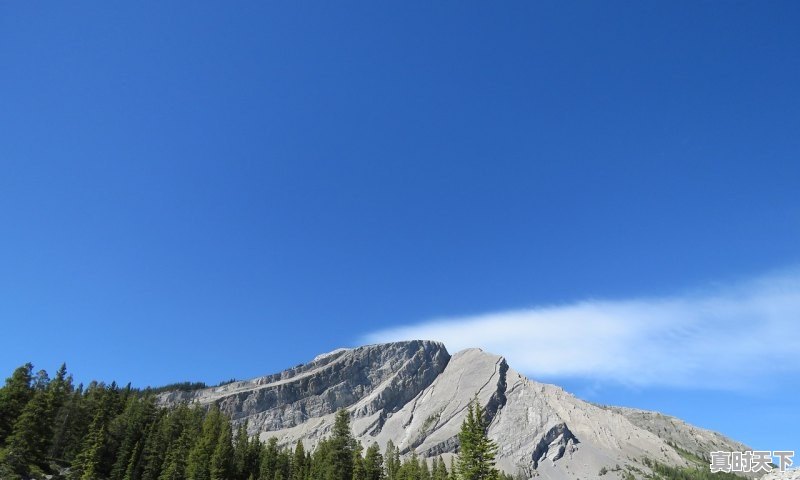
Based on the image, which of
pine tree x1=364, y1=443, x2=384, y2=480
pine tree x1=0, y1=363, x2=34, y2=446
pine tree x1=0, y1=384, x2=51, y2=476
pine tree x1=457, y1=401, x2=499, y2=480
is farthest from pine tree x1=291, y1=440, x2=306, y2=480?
pine tree x1=457, y1=401, x2=499, y2=480

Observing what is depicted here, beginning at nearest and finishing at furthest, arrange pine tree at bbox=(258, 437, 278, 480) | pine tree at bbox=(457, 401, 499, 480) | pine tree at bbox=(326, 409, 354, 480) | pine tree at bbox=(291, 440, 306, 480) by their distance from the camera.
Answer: pine tree at bbox=(457, 401, 499, 480) < pine tree at bbox=(326, 409, 354, 480) < pine tree at bbox=(258, 437, 278, 480) < pine tree at bbox=(291, 440, 306, 480)

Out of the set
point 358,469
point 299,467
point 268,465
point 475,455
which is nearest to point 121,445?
point 268,465

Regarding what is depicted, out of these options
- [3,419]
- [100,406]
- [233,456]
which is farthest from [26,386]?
[233,456]

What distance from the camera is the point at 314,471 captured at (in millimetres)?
97500

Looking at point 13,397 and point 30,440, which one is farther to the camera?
point 13,397

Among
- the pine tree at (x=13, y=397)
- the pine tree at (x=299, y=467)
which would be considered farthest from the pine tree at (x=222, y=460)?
the pine tree at (x=13, y=397)

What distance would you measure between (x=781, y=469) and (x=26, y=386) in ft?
345

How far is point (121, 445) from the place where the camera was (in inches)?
3391

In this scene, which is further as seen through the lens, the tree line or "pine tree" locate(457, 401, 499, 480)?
the tree line

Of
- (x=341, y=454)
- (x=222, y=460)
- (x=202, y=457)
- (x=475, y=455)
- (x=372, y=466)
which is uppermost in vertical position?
(x=475, y=455)

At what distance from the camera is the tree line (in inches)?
2849

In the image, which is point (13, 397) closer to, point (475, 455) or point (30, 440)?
point (30, 440)

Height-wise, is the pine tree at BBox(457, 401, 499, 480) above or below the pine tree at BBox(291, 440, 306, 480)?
above

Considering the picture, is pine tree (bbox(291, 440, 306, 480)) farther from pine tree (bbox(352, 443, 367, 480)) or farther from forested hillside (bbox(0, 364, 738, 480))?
pine tree (bbox(352, 443, 367, 480))
